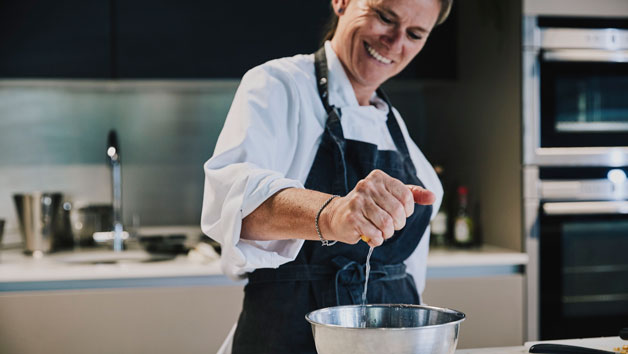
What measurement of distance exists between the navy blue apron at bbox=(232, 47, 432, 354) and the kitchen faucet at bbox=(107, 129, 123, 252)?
129 centimetres

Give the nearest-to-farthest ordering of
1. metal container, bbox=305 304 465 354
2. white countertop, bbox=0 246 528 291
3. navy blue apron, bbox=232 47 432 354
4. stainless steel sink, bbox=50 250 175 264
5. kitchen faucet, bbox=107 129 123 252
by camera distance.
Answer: metal container, bbox=305 304 465 354 → navy blue apron, bbox=232 47 432 354 → white countertop, bbox=0 246 528 291 → stainless steel sink, bbox=50 250 175 264 → kitchen faucet, bbox=107 129 123 252

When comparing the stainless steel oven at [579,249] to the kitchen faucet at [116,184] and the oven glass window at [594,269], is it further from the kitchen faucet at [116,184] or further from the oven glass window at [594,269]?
the kitchen faucet at [116,184]

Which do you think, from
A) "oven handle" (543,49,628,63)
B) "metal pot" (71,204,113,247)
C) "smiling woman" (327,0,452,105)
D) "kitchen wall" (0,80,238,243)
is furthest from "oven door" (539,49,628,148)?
"metal pot" (71,204,113,247)

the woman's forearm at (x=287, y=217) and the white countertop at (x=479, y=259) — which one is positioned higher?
the woman's forearm at (x=287, y=217)

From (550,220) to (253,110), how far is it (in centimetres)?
138

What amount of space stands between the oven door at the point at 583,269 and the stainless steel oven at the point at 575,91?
18 cm

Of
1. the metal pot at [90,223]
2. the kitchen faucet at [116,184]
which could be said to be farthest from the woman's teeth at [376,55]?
the metal pot at [90,223]

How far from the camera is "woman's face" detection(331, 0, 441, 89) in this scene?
4.40 ft

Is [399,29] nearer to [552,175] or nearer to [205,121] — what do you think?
[552,175]

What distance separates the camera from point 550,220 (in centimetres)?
222

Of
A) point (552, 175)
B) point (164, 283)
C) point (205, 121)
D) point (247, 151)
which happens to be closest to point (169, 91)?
point (205, 121)

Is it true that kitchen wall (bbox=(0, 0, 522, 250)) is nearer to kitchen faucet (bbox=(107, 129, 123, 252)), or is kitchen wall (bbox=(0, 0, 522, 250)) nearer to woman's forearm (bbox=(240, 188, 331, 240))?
kitchen faucet (bbox=(107, 129, 123, 252))

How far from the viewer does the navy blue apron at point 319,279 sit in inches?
50.5

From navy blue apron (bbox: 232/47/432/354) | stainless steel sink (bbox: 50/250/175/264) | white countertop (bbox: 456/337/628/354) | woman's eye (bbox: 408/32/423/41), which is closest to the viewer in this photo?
white countertop (bbox: 456/337/628/354)
